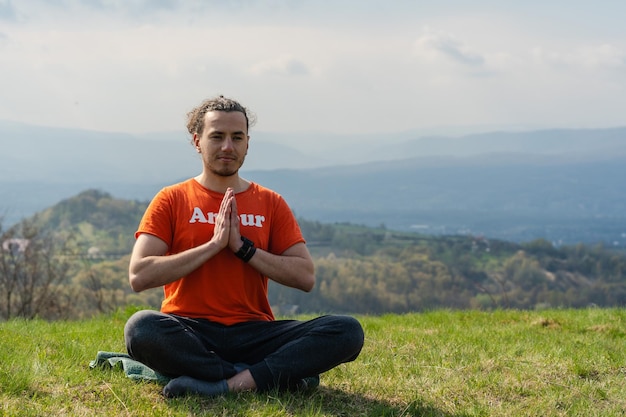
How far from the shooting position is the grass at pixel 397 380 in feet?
16.2

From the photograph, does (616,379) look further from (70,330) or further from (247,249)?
(70,330)

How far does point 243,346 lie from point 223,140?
1.46m

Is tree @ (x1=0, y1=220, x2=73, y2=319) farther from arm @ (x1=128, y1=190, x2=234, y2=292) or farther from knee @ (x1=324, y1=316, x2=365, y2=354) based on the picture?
knee @ (x1=324, y1=316, x2=365, y2=354)

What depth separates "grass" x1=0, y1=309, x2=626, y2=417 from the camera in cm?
493

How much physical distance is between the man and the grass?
23cm

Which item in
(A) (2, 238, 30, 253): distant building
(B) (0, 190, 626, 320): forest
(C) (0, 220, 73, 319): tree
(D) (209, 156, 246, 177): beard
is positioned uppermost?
(D) (209, 156, 246, 177): beard

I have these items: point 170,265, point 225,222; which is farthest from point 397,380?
point 170,265

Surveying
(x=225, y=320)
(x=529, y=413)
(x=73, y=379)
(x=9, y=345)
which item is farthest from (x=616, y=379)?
(x=9, y=345)

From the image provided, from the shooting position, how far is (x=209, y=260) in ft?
17.5

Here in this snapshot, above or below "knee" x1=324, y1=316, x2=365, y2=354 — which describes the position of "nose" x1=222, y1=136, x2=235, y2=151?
above

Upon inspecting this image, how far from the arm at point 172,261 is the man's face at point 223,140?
14.9 inches

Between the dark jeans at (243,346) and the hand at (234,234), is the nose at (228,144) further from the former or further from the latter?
the dark jeans at (243,346)

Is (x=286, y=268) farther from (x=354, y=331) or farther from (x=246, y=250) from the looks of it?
(x=354, y=331)

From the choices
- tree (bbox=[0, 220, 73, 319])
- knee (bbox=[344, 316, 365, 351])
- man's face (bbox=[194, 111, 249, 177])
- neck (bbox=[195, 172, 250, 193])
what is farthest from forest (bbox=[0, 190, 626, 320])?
knee (bbox=[344, 316, 365, 351])
